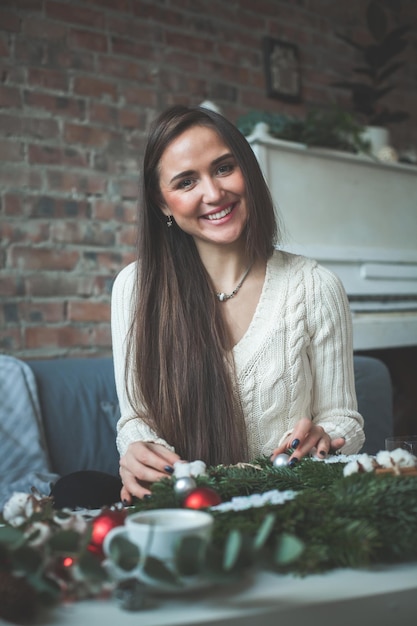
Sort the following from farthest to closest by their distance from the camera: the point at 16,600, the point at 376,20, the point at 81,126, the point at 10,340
A: 1. the point at 376,20
2. the point at 81,126
3. the point at 10,340
4. the point at 16,600

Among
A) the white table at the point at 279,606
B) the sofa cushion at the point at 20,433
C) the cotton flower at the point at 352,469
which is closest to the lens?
the white table at the point at 279,606

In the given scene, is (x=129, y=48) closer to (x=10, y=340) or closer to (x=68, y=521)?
(x=10, y=340)

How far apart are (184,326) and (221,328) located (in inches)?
3.5

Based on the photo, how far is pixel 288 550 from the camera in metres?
0.54

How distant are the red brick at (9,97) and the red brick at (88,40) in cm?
35

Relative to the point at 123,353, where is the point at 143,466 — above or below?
below

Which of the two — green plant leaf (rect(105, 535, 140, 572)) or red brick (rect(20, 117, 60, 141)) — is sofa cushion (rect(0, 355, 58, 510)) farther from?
green plant leaf (rect(105, 535, 140, 572))

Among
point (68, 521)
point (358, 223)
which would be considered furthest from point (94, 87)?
point (68, 521)

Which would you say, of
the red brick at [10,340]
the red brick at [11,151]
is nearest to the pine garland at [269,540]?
the red brick at [10,340]

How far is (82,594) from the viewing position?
1.81 feet

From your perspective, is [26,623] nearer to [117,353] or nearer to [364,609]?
[364,609]

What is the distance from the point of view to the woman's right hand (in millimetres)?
1161

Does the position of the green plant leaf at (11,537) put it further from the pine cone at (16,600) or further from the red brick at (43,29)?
the red brick at (43,29)

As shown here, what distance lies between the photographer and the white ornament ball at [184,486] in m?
0.78
